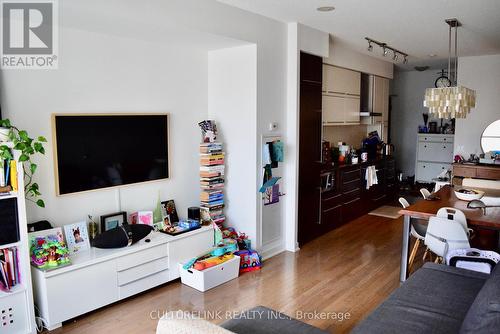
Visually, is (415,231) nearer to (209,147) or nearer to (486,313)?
(209,147)

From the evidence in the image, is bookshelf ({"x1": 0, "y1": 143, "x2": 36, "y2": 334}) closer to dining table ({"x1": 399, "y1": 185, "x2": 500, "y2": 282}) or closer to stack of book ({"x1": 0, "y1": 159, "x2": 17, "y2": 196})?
stack of book ({"x1": 0, "y1": 159, "x2": 17, "y2": 196})

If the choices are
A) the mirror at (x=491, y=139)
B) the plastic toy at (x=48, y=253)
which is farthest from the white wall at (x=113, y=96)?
the mirror at (x=491, y=139)

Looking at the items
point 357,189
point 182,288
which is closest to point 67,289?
point 182,288

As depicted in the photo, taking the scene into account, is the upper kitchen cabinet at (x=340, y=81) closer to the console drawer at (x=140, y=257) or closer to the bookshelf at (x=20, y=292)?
the console drawer at (x=140, y=257)

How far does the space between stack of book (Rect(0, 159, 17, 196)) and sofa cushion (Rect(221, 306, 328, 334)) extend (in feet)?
5.49

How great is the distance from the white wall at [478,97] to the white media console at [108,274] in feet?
16.5

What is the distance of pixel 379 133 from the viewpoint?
24.1 ft

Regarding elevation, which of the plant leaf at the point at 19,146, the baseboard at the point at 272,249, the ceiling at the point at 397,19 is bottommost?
the baseboard at the point at 272,249

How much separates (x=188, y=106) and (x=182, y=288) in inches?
71.9

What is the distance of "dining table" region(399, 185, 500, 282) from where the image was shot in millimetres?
3322

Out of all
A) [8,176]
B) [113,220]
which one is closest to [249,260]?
[113,220]

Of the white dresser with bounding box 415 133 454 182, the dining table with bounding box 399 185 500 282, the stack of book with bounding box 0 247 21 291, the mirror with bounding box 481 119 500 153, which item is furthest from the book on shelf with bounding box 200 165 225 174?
the white dresser with bounding box 415 133 454 182

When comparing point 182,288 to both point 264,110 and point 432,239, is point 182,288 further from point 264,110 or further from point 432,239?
point 432,239

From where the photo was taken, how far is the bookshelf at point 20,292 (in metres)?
2.74
